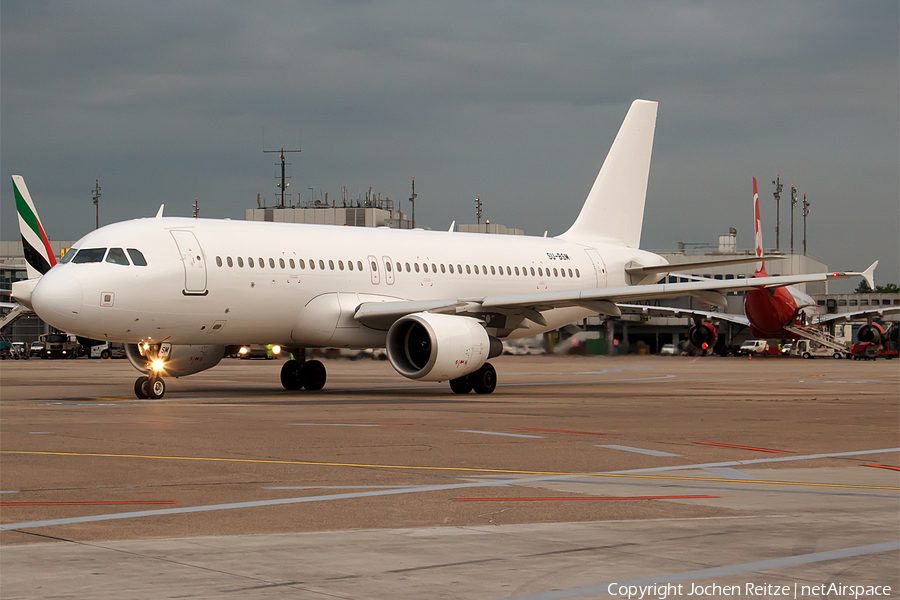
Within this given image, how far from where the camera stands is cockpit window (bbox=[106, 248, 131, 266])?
22.2 m

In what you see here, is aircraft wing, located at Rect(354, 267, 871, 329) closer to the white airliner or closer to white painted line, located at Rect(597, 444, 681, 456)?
the white airliner

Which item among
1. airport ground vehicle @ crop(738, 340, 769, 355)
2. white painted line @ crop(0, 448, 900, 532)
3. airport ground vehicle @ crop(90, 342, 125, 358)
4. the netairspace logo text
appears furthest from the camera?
airport ground vehicle @ crop(738, 340, 769, 355)

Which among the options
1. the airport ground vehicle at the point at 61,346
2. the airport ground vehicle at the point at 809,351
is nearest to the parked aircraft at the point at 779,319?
the airport ground vehicle at the point at 809,351

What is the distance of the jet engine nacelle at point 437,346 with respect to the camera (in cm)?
2333

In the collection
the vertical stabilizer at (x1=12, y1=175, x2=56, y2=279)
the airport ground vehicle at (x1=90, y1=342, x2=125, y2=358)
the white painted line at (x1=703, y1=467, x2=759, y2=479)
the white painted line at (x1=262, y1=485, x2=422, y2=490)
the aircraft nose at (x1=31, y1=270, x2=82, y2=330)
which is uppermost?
the vertical stabilizer at (x1=12, y1=175, x2=56, y2=279)

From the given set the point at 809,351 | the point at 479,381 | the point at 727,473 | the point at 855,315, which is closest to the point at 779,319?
the point at 809,351

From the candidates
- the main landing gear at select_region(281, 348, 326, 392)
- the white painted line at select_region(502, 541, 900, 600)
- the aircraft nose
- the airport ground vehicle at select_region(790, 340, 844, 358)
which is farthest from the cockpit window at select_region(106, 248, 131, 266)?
the airport ground vehicle at select_region(790, 340, 844, 358)

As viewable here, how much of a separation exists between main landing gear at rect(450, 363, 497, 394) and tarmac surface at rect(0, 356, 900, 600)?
664 centimetres

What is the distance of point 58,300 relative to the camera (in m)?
21.0

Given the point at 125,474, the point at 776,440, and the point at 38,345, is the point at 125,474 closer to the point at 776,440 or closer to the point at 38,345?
the point at 776,440

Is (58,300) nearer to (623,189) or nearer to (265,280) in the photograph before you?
(265,280)

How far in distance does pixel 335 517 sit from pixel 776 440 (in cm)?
808

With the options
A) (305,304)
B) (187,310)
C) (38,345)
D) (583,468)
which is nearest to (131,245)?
(187,310)

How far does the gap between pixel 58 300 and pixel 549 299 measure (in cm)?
1073
